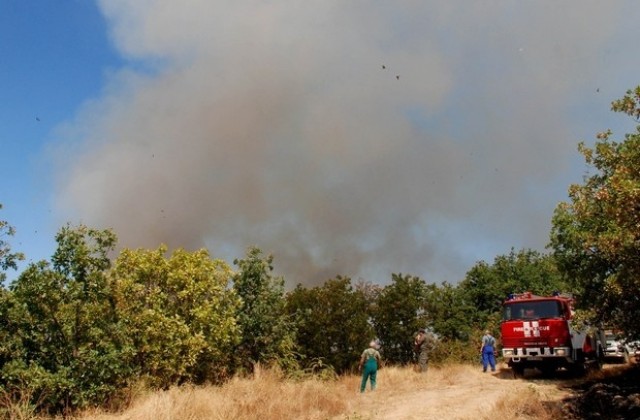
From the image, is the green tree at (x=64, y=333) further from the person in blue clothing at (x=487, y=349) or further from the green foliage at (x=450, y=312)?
the green foliage at (x=450, y=312)

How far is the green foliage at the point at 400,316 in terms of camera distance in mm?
25406

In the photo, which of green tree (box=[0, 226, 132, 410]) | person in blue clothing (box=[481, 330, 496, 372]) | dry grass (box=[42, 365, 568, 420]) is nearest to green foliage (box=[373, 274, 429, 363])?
person in blue clothing (box=[481, 330, 496, 372])

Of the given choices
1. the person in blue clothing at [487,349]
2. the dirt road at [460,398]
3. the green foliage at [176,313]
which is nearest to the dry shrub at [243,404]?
the dirt road at [460,398]

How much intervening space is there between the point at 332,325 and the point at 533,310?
8.50 metres

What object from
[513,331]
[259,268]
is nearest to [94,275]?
[259,268]

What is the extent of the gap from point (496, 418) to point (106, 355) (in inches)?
345

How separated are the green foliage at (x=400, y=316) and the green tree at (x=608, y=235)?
32.1ft

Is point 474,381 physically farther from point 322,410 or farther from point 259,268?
point 259,268

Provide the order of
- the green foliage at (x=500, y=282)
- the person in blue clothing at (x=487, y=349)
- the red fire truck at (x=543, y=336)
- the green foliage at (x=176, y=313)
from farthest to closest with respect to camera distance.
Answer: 1. the green foliage at (x=500, y=282)
2. the person in blue clothing at (x=487, y=349)
3. the red fire truck at (x=543, y=336)
4. the green foliage at (x=176, y=313)

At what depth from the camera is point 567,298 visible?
1844cm

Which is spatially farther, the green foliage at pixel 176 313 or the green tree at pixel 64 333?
the green foliage at pixel 176 313

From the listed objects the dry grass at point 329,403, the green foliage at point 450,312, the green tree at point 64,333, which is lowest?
the dry grass at point 329,403

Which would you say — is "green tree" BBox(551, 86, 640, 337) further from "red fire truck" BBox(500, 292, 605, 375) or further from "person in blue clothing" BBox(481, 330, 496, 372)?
"person in blue clothing" BBox(481, 330, 496, 372)

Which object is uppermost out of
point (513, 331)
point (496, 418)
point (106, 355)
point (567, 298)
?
point (567, 298)
